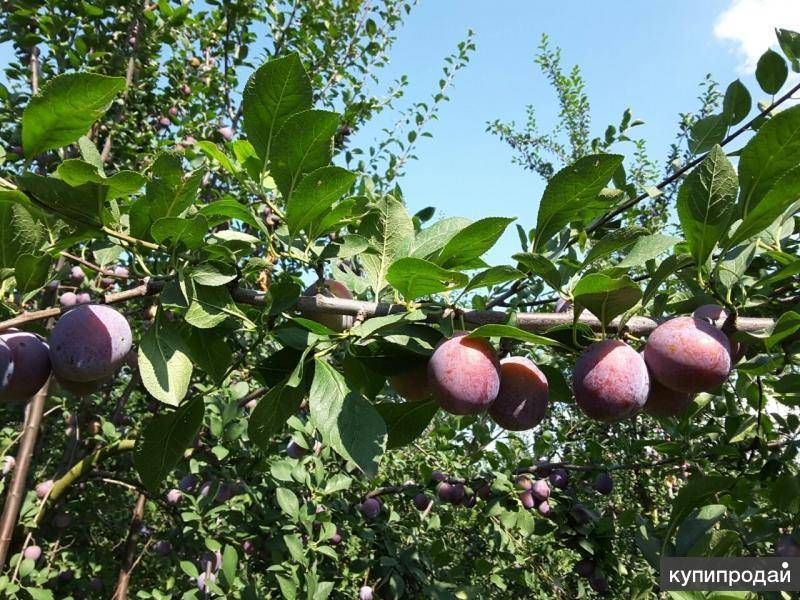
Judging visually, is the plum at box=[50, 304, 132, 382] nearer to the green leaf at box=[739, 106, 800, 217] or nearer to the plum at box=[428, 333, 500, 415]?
the plum at box=[428, 333, 500, 415]

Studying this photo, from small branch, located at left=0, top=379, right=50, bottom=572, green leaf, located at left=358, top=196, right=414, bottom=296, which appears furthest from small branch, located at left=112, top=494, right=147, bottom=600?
green leaf, located at left=358, top=196, right=414, bottom=296

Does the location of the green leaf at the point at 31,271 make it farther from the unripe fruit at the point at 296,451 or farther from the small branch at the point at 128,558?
the small branch at the point at 128,558

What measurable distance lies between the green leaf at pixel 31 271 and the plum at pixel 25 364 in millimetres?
70

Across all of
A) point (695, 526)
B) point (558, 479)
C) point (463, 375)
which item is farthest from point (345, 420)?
point (558, 479)

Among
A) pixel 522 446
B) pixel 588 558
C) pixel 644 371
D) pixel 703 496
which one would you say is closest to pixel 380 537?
pixel 588 558

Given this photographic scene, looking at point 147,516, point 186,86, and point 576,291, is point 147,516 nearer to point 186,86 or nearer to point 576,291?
point 186,86

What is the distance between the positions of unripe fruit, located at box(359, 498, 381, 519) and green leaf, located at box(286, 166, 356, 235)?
1.83 meters

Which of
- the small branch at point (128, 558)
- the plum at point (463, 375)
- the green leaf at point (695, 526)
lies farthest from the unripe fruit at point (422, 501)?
the plum at point (463, 375)

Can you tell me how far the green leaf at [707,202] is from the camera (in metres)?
0.73

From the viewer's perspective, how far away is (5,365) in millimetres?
778

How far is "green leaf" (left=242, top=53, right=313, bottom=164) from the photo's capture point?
0.73m

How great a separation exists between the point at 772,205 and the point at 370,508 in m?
2.03

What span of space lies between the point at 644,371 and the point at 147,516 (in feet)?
14.6

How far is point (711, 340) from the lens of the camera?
0.73 m
